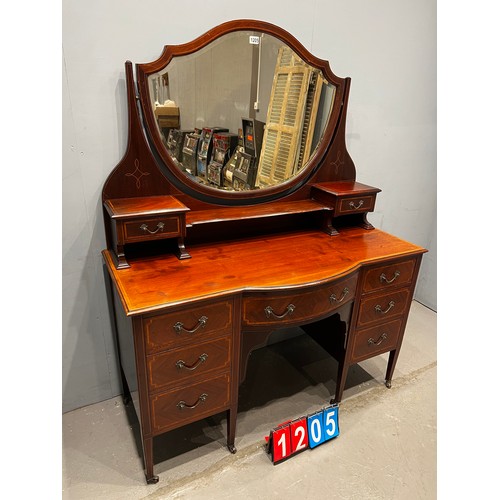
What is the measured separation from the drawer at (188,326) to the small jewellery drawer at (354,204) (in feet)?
2.50

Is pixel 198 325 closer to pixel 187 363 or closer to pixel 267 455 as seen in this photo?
pixel 187 363

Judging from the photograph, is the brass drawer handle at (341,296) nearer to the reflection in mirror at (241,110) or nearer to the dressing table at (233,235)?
the dressing table at (233,235)

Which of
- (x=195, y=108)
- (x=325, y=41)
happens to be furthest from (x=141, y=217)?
(x=325, y=41)

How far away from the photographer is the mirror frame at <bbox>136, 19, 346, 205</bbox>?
4.50 ft

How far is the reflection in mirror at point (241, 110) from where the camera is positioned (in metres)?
1.43

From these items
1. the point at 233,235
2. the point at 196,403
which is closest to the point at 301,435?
the point at 196,403

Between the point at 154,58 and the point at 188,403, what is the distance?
49.4 inches

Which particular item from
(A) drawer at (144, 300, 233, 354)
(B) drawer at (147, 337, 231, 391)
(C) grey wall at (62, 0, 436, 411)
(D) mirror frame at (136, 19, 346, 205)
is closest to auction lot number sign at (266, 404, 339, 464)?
(B) drawer at (147, 337, 231, 391)

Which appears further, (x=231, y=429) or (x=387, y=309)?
(x=387, y=309)

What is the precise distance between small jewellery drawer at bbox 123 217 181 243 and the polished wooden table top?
0.11 metres

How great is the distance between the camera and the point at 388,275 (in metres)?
1.64

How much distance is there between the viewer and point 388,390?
6.51 feet

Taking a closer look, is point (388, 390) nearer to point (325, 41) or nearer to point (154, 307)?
point (154, 307)

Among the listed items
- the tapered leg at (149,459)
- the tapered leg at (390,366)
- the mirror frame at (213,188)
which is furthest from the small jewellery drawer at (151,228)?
the tapered leg at (390,366)
